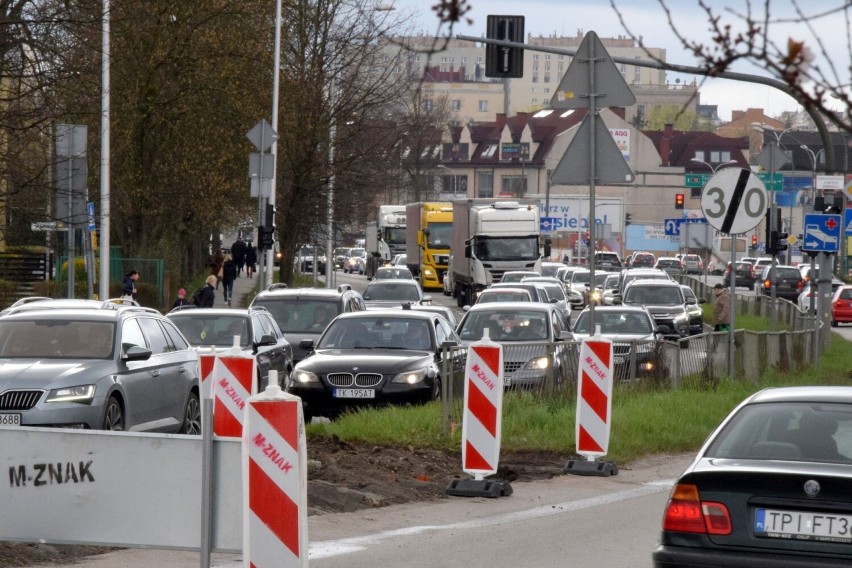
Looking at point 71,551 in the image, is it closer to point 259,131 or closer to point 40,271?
point 259,131

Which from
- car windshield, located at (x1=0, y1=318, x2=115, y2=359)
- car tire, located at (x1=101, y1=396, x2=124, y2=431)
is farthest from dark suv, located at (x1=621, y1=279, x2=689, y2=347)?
car tire, located at (x1=101, y1=396, x2=124, y2=431)

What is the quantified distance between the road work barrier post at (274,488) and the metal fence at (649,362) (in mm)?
8769

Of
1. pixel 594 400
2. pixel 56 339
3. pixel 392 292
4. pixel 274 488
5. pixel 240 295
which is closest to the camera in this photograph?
pixel 274 488

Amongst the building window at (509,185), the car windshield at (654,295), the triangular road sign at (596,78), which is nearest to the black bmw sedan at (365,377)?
the triangular road sign at (596,78)

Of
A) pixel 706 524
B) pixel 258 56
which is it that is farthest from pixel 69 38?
pixel 706 524

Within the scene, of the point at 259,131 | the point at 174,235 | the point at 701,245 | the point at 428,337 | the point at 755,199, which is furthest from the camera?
the point at 174,235

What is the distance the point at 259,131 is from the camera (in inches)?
1259

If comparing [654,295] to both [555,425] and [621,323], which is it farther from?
[555,425]

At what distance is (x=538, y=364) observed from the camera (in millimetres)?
16844

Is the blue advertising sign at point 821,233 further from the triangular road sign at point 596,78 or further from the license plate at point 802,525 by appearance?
the license plate at point 802,525

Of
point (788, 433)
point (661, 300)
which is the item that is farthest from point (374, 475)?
point (661, 300)

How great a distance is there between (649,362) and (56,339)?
8.58m

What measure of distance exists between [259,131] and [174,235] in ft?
65.0

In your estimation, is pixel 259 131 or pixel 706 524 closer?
pixel 706 524
